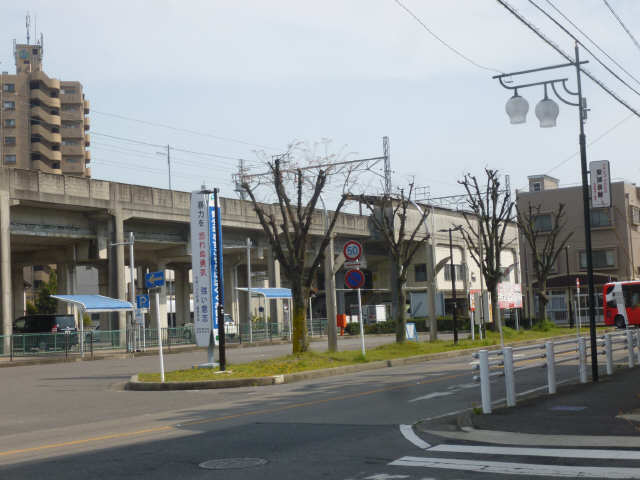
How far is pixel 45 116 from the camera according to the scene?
315ft

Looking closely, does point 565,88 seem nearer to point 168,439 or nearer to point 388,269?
point 168,439

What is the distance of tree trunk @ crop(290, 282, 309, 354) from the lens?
82.2ft

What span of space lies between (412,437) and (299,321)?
15.6 m

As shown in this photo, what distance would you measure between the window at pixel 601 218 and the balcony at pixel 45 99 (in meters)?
65.4

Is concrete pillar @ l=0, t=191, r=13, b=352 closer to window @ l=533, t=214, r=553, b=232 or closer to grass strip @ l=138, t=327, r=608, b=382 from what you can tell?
grass strip @ l=138, t=327, r=608, b=382

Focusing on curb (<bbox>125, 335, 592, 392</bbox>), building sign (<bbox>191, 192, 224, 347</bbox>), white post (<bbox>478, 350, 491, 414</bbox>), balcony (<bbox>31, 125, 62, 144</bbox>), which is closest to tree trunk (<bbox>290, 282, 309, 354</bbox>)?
curb (<bbox>125, 335, 592, 392</bbox>)

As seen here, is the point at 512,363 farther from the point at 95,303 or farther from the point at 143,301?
the point at 95,303

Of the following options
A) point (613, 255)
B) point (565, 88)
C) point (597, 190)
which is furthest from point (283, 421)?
point (613, 255)

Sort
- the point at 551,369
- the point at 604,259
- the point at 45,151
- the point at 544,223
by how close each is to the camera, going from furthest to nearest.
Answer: the point at 45,151, the point at 544,223, the point at 604,259, the point at 551,369

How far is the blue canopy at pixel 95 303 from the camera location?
38125 millimetres

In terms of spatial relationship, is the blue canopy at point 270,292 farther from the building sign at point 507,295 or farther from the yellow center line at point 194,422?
the yellow center line at point 194,422

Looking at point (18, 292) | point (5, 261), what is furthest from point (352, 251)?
point (18, 292)

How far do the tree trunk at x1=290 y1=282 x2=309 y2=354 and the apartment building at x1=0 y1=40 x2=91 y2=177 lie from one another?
253 ft

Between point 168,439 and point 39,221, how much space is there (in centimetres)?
3669
